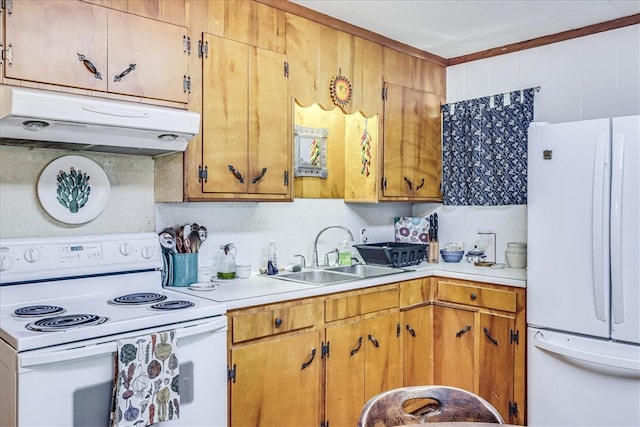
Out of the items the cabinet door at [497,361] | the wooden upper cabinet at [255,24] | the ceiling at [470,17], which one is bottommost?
the cabinet door at [497,361]

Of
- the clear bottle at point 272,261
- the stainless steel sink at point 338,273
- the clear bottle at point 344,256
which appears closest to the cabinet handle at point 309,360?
the stainless steel sink at point 338,273

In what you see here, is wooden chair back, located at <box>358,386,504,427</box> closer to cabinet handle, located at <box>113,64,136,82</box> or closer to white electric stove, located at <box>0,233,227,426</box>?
white electric stove, located at <box>0,233,227,426</box>

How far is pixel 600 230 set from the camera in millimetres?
2473

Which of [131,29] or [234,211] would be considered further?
[234,211]

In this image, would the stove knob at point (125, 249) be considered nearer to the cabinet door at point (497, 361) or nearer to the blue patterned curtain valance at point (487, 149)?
the cabinet door at point (497, 361)

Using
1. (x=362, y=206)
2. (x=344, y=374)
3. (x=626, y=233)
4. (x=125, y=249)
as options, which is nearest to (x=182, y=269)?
(x=125, y=249)

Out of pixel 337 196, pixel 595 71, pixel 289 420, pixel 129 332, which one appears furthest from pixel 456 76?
pixel 129 332

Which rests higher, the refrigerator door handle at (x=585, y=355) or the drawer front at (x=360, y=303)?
the drawer front at (x=360, y=303)

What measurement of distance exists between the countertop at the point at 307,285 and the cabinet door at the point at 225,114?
1.62 feet

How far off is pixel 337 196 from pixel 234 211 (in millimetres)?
865

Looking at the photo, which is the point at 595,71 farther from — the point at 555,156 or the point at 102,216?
the point at 102,216

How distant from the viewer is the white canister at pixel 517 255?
3.32 meters

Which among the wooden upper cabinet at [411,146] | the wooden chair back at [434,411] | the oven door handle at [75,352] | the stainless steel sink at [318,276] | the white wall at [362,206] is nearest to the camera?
the wooden chair back at [434,411]

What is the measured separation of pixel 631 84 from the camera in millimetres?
3006
